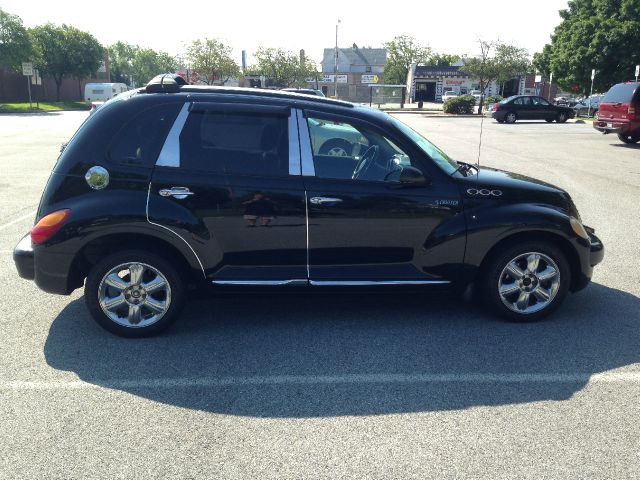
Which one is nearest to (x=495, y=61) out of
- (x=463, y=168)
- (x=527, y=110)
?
(x=527, y=110)

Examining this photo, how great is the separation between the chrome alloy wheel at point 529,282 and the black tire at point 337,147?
1.63 metres

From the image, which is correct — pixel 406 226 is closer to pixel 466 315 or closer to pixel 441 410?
pixel 466 315

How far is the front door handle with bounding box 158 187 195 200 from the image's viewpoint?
4441 millimetres

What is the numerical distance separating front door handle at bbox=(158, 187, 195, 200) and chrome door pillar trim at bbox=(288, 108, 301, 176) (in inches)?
31.5

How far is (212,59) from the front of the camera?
208 feet

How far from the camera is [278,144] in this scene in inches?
181

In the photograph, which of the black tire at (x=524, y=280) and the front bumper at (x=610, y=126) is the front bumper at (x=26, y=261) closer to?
the black tire at (x=524, y=280)

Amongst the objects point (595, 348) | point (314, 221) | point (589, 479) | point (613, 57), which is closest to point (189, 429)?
point (314, 221)

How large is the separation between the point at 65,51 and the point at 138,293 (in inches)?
2716

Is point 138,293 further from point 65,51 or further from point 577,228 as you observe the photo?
point 65,51

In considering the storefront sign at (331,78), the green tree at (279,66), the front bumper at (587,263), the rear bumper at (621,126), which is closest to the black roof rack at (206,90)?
the front bumper at (587,263)

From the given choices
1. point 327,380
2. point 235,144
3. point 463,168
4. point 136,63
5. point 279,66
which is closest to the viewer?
point 327,380

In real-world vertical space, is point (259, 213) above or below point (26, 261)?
above

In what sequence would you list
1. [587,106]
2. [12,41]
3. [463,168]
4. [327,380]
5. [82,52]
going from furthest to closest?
[82,52] < [12,41] < [587,106] < [463,168] < [327,380]
